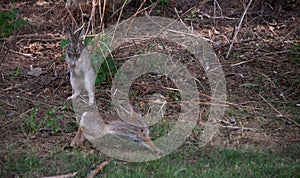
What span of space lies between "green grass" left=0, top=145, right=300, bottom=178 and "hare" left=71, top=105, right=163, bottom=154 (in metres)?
0.19

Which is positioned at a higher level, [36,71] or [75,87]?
[75,87]

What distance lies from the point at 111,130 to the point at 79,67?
146 centimetres

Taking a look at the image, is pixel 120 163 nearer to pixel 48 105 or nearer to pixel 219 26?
pixel 48 105

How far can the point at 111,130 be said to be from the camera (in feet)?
19.0

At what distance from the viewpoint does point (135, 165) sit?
17.9 ft

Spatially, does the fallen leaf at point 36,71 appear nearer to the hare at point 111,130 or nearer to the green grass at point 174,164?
the hare at point 111,130

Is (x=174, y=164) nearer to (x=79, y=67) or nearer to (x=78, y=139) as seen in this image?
(x=78, y=139)

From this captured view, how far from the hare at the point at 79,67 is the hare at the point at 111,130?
114 centimetres

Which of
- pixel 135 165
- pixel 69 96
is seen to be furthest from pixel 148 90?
pixel 135 165

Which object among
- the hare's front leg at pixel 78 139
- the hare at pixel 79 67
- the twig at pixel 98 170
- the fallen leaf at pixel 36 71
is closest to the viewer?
the twig at pixel 98 170

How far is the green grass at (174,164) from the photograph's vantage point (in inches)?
209

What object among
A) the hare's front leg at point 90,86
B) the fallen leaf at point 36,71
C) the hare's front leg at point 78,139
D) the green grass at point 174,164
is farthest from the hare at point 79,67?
the green grass at point 174,164

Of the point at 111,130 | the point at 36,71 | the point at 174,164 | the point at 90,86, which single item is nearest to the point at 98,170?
the point at 111,130

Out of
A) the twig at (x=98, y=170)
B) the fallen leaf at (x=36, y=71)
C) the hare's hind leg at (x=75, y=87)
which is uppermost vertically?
the twig at (x=98, y=170)
